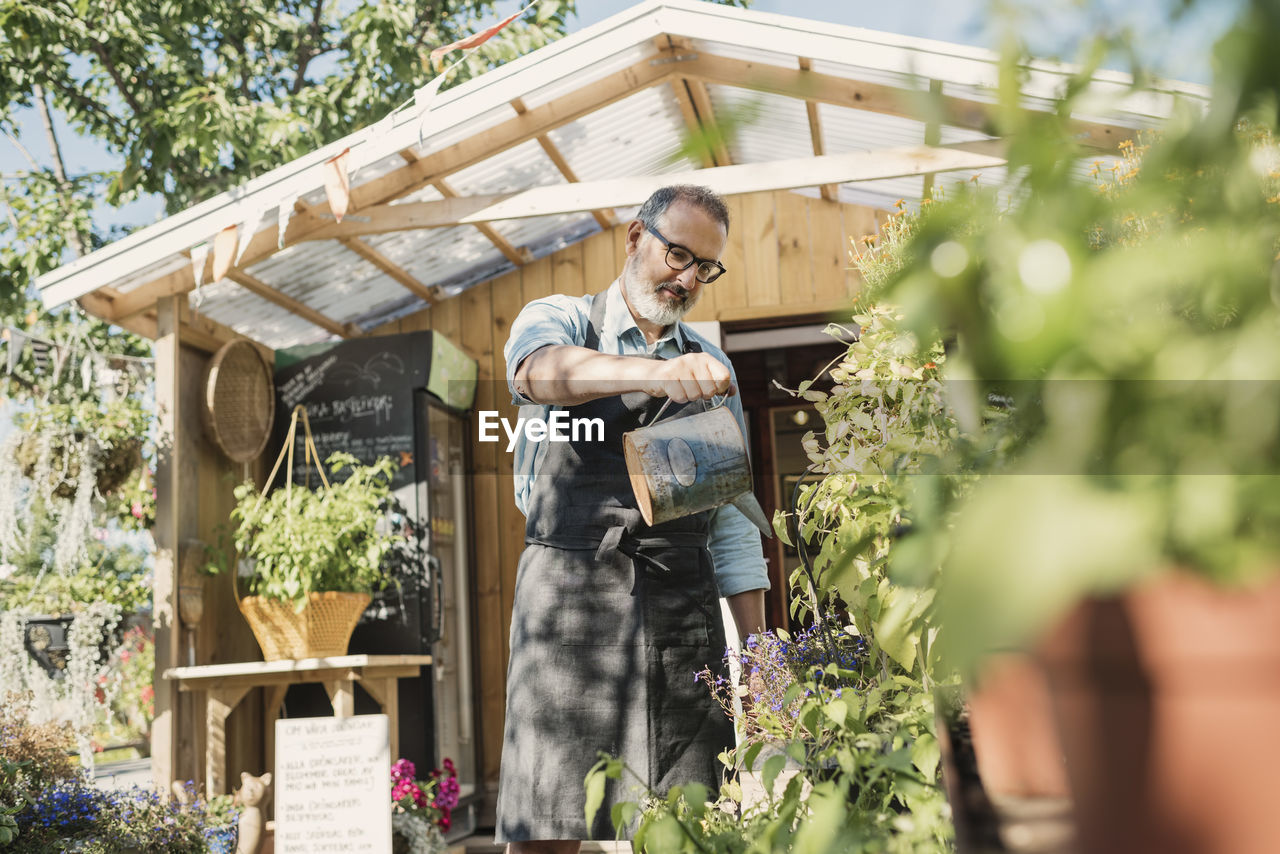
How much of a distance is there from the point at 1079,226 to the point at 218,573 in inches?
163

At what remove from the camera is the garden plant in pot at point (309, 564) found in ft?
12.1

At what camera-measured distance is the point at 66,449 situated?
368 cm

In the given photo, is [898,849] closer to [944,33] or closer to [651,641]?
[944,33]

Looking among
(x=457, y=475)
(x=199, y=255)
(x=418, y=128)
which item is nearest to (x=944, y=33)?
(x=418, y=128)

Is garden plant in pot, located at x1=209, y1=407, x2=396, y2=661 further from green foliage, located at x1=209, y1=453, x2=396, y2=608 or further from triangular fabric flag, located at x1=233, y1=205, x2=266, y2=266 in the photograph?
triangular fabric flag, located at x1=233, y1=205, x2=266, y2=266

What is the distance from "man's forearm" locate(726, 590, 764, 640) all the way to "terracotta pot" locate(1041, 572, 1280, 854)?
7.07 feet

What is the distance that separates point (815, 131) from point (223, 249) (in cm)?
232

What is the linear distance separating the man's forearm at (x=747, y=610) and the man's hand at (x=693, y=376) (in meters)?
0.91

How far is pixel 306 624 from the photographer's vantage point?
3688 millimetres

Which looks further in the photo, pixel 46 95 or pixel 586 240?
pixel 46 95

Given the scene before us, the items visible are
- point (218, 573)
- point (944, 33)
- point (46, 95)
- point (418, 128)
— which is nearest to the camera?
point (944, 33)

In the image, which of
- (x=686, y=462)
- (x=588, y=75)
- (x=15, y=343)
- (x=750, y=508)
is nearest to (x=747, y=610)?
(x=750, y=508)

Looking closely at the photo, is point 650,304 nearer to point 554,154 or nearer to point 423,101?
point 423,101

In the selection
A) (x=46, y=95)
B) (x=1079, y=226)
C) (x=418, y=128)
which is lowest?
(x=1079, y=226)
